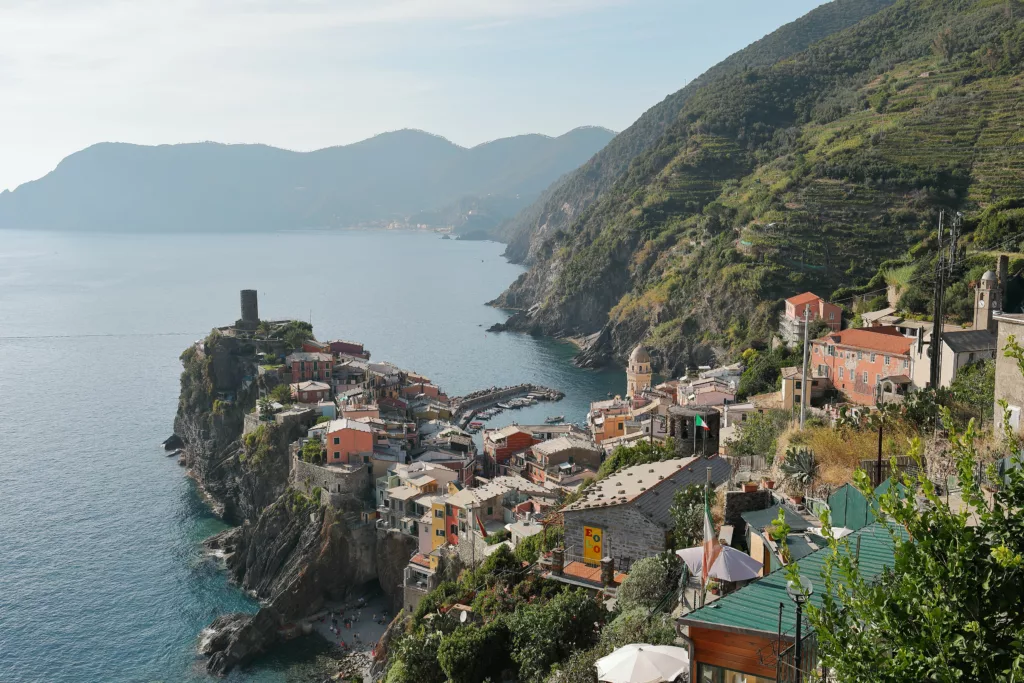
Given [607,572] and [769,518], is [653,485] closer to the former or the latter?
[607,572]

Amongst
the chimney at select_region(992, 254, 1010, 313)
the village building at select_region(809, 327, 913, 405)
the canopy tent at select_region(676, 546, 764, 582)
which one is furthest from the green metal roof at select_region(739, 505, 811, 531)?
the chimney at select_region(992, 254, 1010, 313)

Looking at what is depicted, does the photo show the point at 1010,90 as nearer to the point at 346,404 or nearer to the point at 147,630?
the point at 346,404

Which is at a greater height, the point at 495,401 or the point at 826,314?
the point at 826,314

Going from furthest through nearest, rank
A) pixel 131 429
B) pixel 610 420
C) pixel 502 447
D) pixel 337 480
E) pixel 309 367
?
pixel 131 429 → pixel 309 367 → pixel 610 420 → pixel 502 447 → pixel 337 480

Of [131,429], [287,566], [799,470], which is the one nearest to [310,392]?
[287,566]

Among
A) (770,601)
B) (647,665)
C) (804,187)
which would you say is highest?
(804,187)

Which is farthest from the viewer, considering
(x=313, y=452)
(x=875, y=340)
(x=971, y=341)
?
(x=313, y=452)

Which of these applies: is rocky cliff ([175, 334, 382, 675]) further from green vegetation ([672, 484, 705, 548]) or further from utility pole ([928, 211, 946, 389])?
utility pole ([928, 211, 946, 389])

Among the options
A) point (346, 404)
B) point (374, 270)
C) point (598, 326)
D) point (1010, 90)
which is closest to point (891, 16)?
point (1010, 90)
